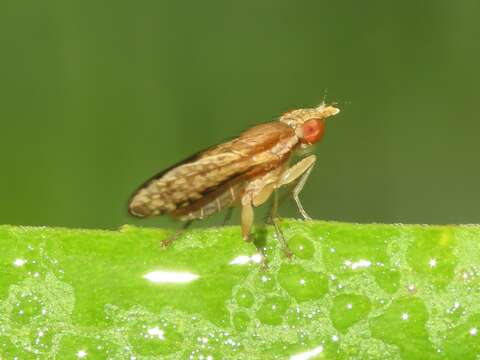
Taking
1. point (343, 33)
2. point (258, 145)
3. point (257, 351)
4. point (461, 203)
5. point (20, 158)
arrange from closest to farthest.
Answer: point (257, 351) < point (258, 145) < point (20, 158) < point (461, 203) < point (343, 33)

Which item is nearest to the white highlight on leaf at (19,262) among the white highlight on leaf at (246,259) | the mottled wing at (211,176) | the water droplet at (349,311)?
the white highlight on leaf at (246,259)

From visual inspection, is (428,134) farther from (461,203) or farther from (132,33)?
(132,33)

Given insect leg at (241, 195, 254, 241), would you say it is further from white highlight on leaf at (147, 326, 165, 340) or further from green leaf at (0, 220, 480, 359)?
white highlight on leaf at (147, 326, 165, 340)

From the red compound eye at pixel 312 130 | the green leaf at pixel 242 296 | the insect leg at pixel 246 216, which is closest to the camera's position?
the green leaf at pixel 242 296

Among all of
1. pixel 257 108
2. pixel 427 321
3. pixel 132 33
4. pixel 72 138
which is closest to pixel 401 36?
pixel 257 108

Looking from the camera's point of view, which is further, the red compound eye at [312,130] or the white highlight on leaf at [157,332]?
the red compound eye at [312,130]

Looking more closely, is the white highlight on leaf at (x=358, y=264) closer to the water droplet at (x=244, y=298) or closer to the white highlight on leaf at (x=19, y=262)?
the water droplet at (x=244, y=298)
